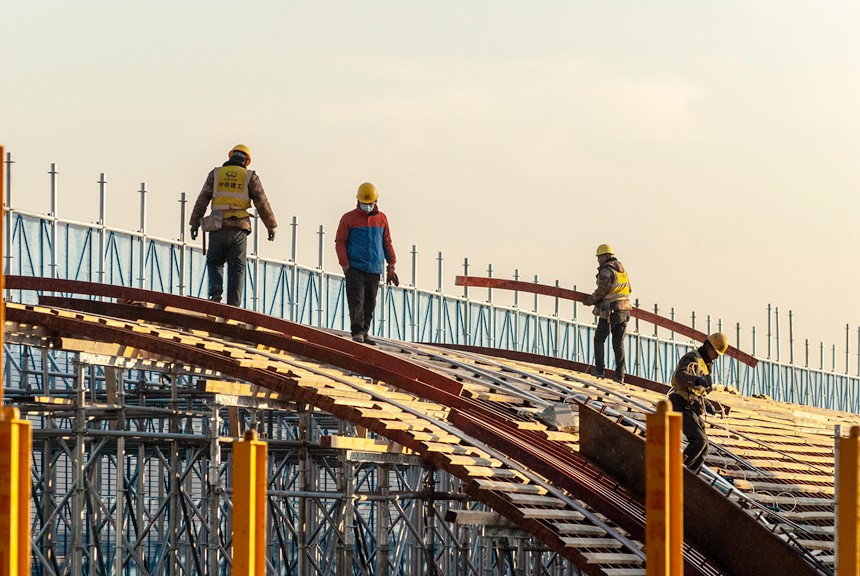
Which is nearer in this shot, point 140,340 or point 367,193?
point 140,340

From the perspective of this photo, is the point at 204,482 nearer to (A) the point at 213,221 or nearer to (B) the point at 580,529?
(A) the point at 213,221

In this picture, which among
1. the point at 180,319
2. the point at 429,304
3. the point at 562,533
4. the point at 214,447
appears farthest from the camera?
the point at 429,304

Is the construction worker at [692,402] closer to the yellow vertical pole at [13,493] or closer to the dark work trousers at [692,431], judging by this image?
the dark work trousers at [692,431]

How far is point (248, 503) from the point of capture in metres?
10.5

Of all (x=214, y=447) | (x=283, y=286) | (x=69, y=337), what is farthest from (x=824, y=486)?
(x=283, y=286)

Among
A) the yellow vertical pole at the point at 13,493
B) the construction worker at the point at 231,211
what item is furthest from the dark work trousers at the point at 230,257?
the yellow vertical pole at the point at 13,493

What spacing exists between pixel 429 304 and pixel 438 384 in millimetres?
22839

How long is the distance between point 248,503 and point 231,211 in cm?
930

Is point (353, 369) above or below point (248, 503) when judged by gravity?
above

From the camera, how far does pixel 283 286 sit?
35.8 meters

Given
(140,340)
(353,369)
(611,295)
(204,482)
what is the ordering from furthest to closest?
(204,482), (611,295), (353,369), (140,340)

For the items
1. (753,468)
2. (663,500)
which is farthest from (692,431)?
(663,500)

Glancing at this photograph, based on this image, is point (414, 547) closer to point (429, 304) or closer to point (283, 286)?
point (283, 286)

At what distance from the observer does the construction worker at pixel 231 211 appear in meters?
19.5
